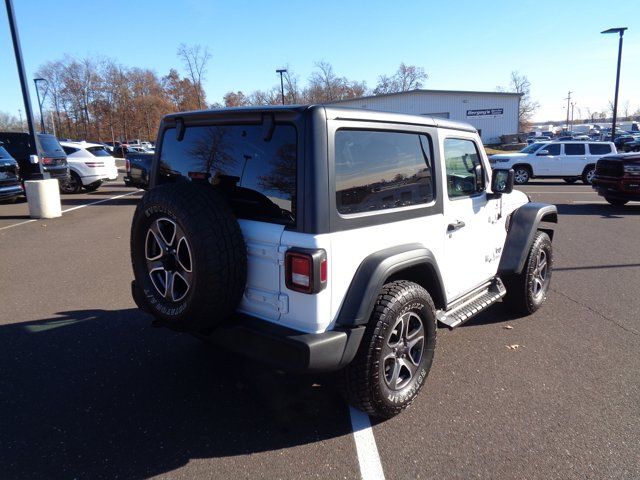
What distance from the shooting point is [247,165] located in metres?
2.88

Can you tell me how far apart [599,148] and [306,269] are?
2095 centimetres

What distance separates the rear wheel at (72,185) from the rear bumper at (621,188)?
1647cm

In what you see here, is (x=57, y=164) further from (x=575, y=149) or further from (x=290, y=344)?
(x=575, y=149)

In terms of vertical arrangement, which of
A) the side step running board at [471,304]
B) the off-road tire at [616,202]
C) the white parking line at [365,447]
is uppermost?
the side step running board at [471,304]

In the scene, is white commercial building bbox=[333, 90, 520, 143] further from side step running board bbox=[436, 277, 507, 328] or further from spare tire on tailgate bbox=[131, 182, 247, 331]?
spare tire on tailgate bbox=[131, 182, 247, 331]

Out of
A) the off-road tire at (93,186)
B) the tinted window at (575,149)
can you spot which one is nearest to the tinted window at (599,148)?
the tinted window at (575,149)

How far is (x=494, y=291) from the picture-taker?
4344 mm

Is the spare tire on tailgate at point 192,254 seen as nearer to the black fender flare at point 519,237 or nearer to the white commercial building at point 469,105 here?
the black fender flare at point 519,237

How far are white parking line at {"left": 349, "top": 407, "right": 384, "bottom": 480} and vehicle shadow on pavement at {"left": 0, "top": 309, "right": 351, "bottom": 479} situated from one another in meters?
0.08

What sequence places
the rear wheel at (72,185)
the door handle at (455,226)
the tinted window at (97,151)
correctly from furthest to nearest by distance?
the tinted window at (97,151) → the rear wheel at (72,185) → the door handle at (455,226)

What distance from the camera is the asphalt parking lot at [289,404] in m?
2.63

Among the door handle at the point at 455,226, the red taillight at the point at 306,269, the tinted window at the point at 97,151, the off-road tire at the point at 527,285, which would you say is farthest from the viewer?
the tinted window at the point at 97,151

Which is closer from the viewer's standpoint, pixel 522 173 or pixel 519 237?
pixel 519 237

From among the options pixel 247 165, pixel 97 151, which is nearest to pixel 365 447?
pixel 247 165
